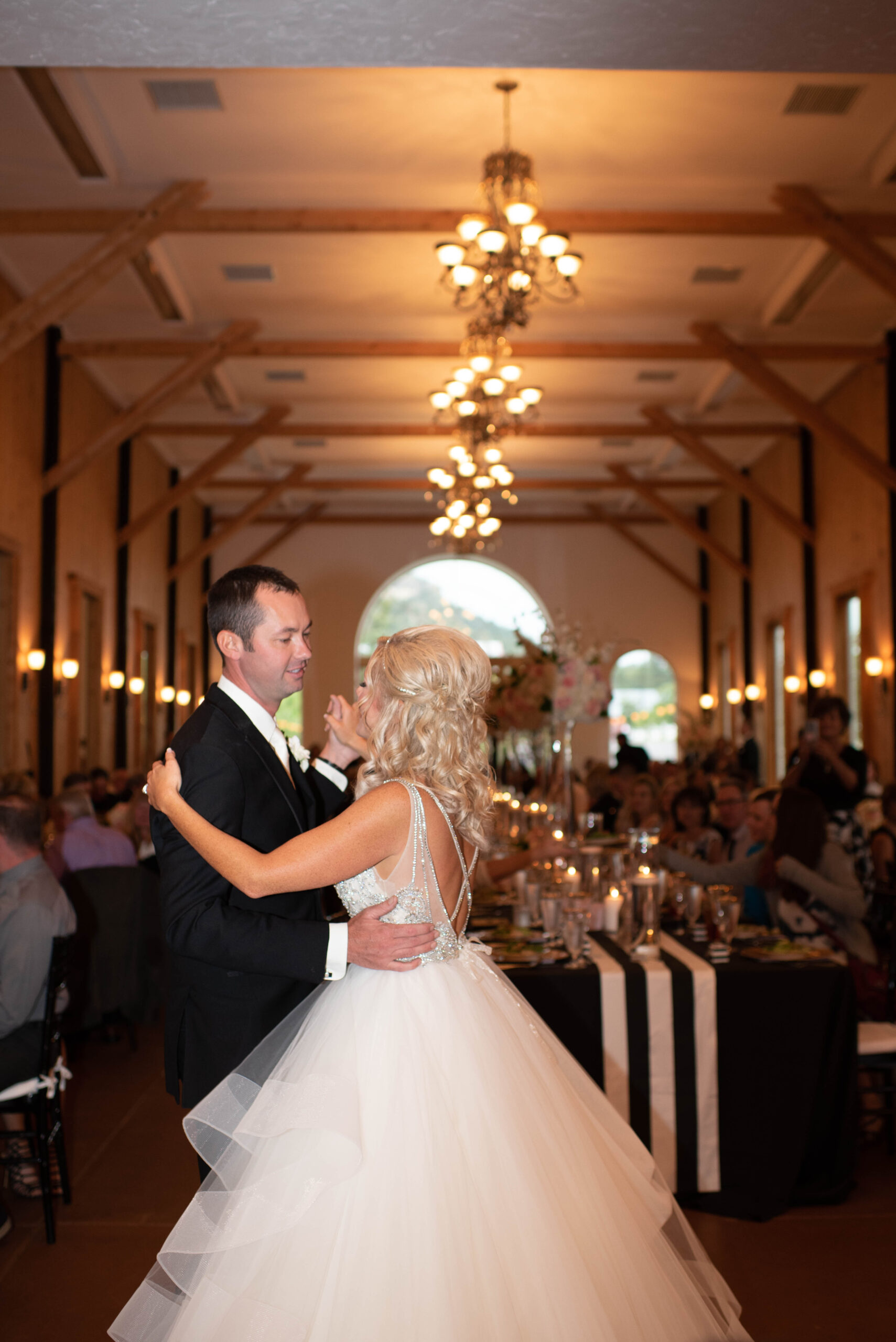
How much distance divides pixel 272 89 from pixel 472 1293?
6.89 metres

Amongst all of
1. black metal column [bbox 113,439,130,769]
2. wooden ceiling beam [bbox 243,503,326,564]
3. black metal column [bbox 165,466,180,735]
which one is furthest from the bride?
wooden ceiling beam [bbox 243,503,326,564]

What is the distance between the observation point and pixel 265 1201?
1.84 meters

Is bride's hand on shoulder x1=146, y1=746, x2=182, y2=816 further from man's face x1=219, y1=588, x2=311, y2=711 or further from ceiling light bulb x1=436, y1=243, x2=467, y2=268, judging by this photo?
ceiling light bulb x1=436, y1=243, x2=467, y2=268

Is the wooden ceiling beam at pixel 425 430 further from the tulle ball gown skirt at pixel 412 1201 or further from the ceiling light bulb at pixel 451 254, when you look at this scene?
the tulle ball gown skirt at pixel 412 1201

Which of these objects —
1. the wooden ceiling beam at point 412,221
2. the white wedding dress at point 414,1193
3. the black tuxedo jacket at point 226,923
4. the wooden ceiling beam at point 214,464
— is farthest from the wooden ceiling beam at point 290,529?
the white wedding dress at point 414,1193

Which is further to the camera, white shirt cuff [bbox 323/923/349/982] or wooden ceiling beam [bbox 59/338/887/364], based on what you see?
wooden ceiling beam [bbox 59/338/887/364]

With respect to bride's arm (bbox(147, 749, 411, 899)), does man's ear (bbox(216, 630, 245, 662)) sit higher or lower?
higher

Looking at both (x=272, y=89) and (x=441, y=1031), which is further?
(x=272, y=89)

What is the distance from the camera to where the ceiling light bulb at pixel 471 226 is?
6668mm

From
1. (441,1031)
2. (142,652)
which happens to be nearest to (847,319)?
(142,652)

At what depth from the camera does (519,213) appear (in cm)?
659

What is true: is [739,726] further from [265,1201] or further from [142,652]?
[265,1201]

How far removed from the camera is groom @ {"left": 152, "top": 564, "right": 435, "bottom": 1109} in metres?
2.05

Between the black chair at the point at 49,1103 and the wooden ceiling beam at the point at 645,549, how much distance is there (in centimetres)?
1736
